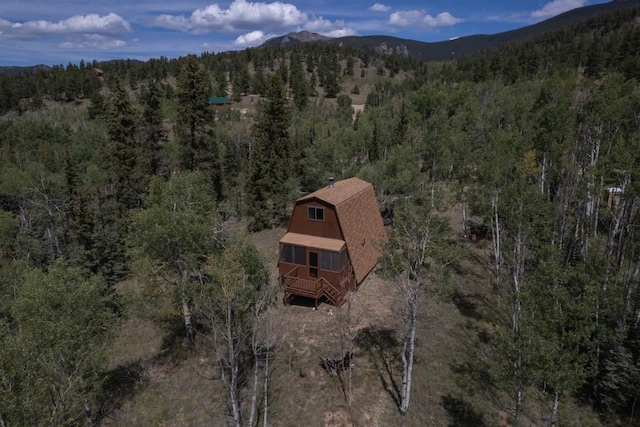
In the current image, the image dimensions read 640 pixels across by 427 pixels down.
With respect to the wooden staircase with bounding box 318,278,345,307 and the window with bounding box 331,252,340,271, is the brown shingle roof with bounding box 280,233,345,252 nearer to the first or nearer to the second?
the window with bounding box 331,252,340,271

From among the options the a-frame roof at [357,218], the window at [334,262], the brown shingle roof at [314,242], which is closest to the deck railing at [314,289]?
the window at [334,262]

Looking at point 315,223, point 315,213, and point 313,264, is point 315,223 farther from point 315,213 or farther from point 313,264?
point 313,264

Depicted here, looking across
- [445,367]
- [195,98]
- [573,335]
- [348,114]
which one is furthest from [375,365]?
[348,114]

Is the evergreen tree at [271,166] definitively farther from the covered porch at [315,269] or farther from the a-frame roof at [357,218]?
the covered porch at [315,269]

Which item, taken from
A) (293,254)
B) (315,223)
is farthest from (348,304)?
(315,223)

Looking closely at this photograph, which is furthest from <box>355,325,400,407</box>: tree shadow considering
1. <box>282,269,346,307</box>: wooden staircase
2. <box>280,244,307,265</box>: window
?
<box>280,244,307,265</box>: window

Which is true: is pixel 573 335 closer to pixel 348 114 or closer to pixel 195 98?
pixel 195 98
